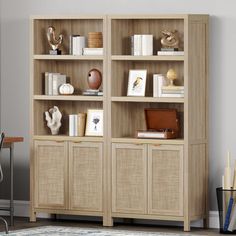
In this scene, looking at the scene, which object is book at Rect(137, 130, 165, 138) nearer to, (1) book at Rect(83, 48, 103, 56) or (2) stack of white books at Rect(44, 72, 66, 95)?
(1) book at Rect(83, 48, 103, 56)

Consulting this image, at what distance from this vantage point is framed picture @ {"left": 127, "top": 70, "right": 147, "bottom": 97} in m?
7.83

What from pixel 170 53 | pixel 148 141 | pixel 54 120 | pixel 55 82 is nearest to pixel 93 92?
pixel 55 82

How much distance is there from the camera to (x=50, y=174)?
807 cm

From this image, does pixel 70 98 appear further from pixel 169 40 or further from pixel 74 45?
pixel 169 40

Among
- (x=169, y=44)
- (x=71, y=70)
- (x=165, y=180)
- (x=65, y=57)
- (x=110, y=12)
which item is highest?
(x=110, y=12)

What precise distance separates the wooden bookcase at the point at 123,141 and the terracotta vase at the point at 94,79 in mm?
170

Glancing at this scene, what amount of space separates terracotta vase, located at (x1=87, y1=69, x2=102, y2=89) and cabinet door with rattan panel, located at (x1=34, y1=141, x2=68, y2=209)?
60cm

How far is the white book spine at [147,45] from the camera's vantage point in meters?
7.75

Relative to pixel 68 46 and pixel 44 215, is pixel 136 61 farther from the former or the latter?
pixel 44 215

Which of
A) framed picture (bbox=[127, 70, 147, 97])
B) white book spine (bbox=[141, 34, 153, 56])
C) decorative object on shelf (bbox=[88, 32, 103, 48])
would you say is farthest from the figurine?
decorative object on shelf (bbox=[88, 32, 103, 48])

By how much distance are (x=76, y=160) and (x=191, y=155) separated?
42.5 inches

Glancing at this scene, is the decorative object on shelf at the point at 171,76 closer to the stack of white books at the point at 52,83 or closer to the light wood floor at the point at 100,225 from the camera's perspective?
the stack of white books at the point at 52,83

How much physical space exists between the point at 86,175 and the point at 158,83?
1.07 metres

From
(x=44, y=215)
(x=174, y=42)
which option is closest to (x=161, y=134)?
(x=174, y=42)
